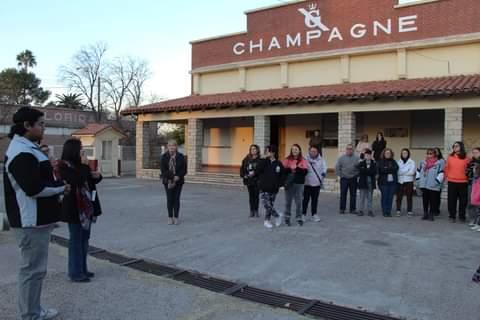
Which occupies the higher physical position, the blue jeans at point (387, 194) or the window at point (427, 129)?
the window at point (427, 129)

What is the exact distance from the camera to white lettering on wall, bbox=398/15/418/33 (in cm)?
1602

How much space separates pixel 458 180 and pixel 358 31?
31.8 ft

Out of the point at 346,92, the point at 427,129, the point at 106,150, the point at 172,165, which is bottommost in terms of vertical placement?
the point at 172,165

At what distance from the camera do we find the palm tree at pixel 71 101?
52.1m

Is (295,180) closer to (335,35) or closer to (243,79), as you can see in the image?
(335,35)

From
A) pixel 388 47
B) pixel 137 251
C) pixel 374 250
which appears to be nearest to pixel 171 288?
pixel 137 251

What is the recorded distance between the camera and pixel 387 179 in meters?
10.1

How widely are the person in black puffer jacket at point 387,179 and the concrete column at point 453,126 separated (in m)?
4.16

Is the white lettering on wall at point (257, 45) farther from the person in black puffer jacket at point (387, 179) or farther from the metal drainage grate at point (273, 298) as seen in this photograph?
the metal drainage grate at point (273, 298)

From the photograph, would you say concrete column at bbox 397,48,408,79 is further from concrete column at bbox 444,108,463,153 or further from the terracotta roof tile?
concrete column at bbox 444,108,463,153

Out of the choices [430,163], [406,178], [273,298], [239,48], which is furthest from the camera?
[239,48]

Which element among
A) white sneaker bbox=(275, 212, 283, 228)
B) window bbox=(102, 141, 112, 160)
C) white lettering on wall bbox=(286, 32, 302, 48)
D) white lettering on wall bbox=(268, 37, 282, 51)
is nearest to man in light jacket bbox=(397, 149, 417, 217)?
white sneaker bbox=(275, 212, 283, 228)

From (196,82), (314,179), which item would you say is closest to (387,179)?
(314,179)

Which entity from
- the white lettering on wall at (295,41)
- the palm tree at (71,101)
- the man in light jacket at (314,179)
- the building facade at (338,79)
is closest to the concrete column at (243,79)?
the building facade at (338,79)
